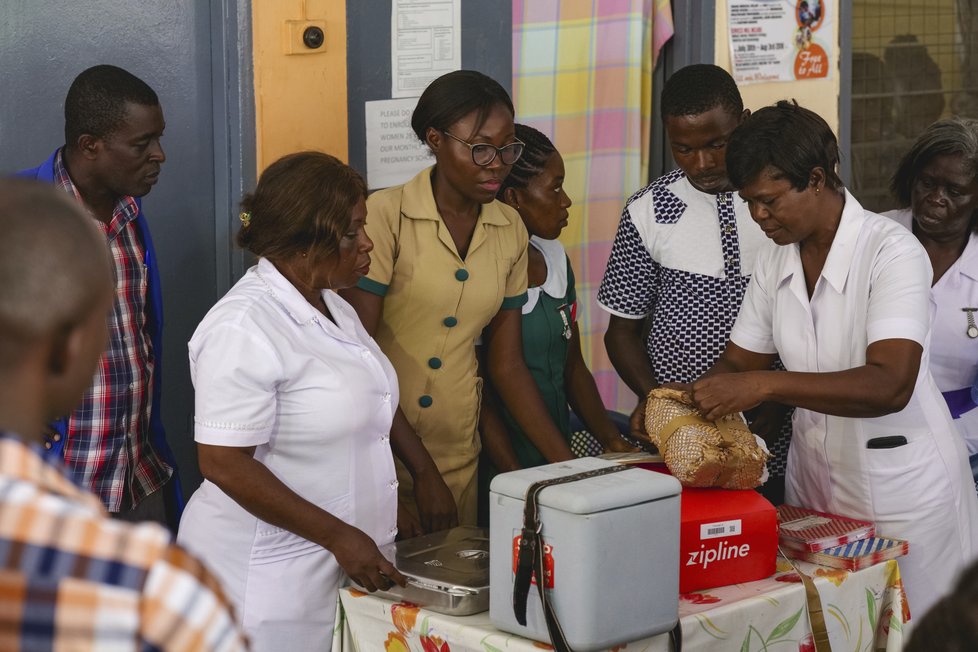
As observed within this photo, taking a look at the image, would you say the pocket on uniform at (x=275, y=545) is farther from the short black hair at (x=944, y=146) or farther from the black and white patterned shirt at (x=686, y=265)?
the short black hair at (x=944, y=146)

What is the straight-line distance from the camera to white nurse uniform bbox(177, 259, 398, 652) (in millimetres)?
2162

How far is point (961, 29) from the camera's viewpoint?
5.05 metres

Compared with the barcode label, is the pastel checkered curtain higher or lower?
higher

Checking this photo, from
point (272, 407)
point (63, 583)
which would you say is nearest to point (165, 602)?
point (63, 583)

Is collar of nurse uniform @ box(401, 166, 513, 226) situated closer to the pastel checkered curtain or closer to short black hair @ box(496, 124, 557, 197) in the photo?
short black hair @ box(496, 124, 557, 197)

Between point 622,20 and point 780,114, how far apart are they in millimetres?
1574

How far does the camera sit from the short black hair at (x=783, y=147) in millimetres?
2484

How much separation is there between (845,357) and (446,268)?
927 millimetres

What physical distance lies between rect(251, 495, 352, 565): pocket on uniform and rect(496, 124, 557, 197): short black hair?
1.27m

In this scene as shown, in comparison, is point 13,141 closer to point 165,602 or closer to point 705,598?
point 705,598

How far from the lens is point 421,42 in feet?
11.8

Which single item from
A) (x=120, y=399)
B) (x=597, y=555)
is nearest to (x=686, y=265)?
(x=597, y=555)

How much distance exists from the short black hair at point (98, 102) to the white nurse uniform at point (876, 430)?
153 cm

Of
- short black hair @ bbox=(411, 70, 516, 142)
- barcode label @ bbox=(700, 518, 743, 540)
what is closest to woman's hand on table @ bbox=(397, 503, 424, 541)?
barcode label @ bbox=(700, 518, 743, 540)
